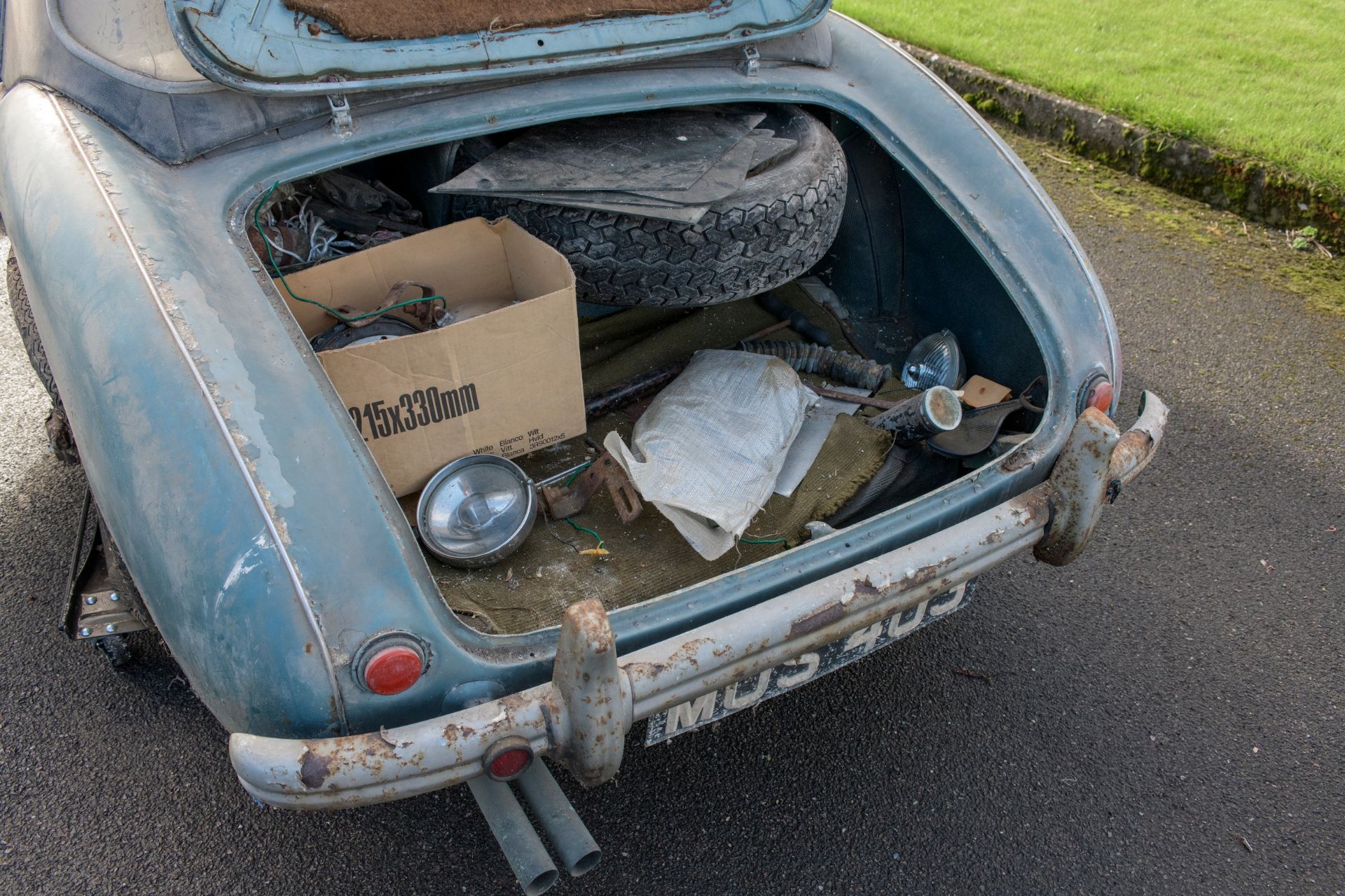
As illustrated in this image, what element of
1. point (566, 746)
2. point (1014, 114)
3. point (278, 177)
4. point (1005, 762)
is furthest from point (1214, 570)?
point (1014, 114)

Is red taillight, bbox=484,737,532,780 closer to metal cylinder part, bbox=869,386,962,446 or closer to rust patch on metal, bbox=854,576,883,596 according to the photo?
rust patch on metal, bbox=854,576,883,596

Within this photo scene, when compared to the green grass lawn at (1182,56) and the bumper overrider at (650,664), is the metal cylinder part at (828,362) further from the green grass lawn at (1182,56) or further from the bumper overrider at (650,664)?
the green grass lawn at (1182,56)

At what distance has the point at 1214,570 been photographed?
2.73 meters

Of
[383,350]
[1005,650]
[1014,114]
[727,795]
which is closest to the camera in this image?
[383,350]

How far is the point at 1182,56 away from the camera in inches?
218

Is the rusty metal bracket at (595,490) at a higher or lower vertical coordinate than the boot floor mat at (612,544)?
higher

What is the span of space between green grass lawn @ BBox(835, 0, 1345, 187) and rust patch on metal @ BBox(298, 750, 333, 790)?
494cm

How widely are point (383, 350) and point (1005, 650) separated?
1766 millimetres

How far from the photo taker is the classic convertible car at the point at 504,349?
1.39 meters

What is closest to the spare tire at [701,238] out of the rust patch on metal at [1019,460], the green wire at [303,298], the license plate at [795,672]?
the green wire at [303,298]

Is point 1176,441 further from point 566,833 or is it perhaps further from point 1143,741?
point 566,833

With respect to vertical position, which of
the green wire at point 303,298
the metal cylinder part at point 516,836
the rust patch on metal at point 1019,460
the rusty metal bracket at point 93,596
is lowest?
the rusty metal bracket at point 93,596

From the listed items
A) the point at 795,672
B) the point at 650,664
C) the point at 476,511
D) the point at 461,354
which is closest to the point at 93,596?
the point at 476,511

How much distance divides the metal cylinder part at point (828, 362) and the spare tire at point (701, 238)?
0.93 ft
